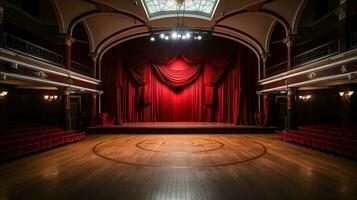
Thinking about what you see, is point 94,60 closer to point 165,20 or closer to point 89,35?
point 89,35

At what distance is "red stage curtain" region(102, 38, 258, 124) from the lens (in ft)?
45.1

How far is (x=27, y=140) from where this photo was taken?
6.75m

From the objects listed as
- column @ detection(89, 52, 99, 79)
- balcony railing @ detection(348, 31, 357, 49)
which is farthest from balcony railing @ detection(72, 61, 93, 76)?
balcony railing @ detection(348, 31, 357, 49)

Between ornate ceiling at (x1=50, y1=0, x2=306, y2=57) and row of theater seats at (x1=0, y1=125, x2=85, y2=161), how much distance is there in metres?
5.12

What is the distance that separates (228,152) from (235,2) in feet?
22.4

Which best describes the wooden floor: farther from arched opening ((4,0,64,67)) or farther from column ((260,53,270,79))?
column ((260,53,270,79))

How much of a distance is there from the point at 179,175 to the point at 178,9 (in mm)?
8913

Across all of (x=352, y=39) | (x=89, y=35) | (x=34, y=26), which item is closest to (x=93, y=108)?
(x=89, y=35)

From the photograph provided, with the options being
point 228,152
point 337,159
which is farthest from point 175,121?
point 337,159

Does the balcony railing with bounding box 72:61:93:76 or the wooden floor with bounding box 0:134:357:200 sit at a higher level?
the balcony railing with bounding box 72:61:93:76

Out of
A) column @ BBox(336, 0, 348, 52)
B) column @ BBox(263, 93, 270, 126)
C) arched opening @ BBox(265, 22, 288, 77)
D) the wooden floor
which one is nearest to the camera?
the wooden floor

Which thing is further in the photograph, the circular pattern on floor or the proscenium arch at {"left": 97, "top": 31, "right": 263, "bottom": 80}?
the proscenium arch at {"left": 97, "top": 31, "right": 263, "bottom": 80}

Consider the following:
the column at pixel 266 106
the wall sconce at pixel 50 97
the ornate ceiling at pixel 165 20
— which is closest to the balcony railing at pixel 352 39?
the ornate ceiling at pixel 165 20

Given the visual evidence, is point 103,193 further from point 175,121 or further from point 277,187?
point 175,121
